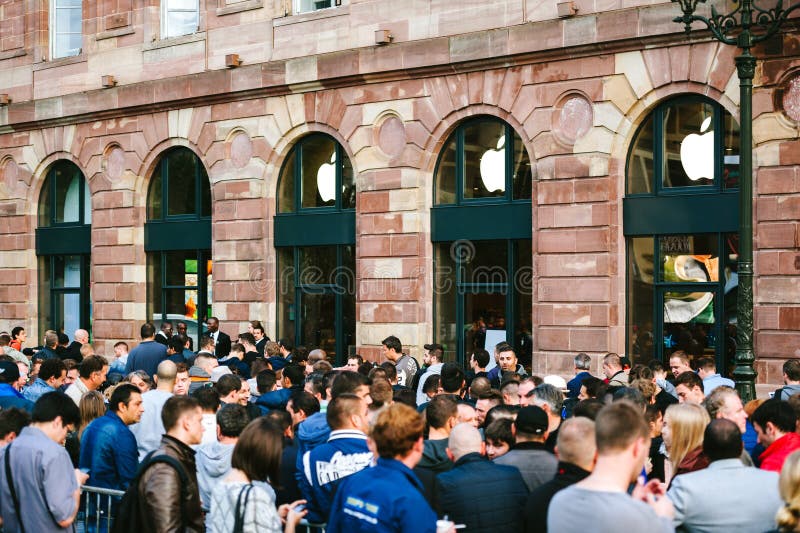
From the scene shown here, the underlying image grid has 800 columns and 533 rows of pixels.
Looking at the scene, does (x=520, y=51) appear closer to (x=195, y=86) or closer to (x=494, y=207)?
(x=494, y=207)

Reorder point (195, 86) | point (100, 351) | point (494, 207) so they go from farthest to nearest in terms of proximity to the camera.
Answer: point (100, 351) < point (195, 86) < point (494, 207)

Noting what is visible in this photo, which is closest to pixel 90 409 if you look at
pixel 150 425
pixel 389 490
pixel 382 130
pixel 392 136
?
pixel 150 425

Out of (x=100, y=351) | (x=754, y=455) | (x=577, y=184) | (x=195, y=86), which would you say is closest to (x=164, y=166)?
(x=195, y=86)

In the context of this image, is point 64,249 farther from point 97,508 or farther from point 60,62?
point 97,508

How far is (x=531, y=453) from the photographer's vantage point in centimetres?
722

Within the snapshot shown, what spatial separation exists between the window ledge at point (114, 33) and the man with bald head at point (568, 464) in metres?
22.7

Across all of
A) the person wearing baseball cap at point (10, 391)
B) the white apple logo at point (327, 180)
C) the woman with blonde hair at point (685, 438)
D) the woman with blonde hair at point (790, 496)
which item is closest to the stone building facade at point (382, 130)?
the white apple logo at point (327, 180)

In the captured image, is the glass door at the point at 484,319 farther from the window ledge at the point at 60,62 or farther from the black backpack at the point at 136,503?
the black backpack at the point at 136,503

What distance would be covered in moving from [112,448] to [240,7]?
16.7 meters

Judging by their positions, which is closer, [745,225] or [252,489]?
[252,489]

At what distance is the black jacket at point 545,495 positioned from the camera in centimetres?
620

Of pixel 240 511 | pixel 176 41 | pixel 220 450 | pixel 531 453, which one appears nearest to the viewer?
pixel 240 511

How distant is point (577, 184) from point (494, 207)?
1880 millimetres

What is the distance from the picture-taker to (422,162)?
21.3 m
